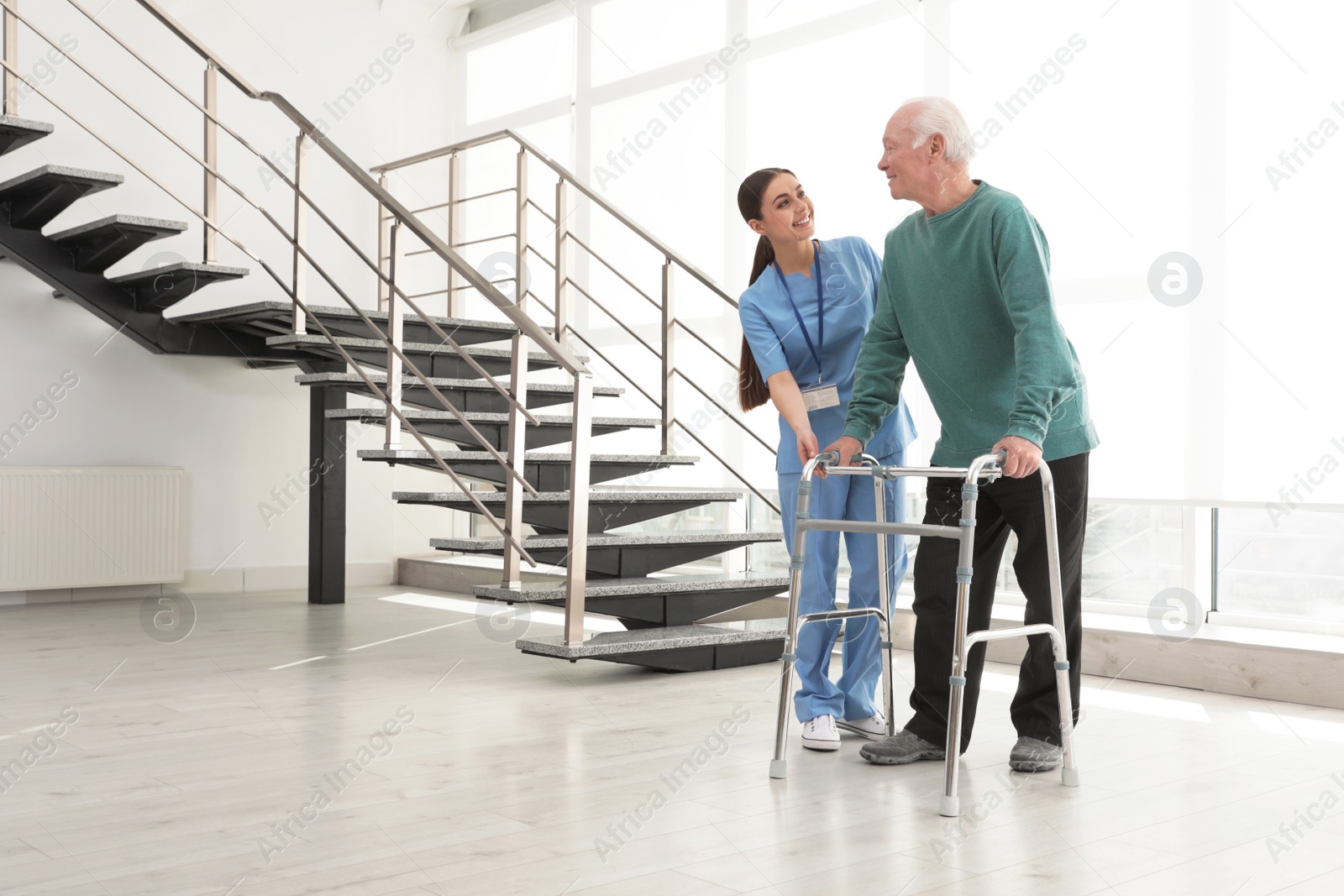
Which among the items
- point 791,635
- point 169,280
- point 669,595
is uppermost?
point 169,280

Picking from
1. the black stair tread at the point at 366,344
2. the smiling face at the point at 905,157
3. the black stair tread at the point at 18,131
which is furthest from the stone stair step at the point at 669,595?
the black stair tread at the point at 18,131

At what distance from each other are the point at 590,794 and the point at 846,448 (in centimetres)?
88

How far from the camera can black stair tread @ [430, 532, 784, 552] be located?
3.66 meters

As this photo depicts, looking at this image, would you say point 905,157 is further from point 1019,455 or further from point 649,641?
point 649,641

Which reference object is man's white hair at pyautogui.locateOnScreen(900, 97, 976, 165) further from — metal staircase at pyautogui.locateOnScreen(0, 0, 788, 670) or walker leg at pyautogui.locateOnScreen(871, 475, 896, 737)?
metal staircase at pyautogui.locateOnScreen(0, 0, 788, 670)

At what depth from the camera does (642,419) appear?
14.5 ft

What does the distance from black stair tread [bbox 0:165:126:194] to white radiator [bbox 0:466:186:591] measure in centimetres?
154

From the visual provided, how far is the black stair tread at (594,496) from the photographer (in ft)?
12.2

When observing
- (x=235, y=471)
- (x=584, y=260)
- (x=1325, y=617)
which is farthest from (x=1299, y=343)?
(x=235, y=471)

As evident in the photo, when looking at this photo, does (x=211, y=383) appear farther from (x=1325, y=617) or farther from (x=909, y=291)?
(x=1325, y=617)

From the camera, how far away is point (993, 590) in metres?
2.51

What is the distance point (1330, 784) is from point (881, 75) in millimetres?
3282

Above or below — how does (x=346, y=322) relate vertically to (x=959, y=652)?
above

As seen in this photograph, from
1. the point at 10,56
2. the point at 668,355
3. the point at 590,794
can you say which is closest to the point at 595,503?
the point at 668,355
